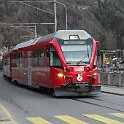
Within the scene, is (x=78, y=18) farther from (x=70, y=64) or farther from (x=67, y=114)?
(x=67, y=114)

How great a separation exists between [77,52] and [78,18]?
275 feet

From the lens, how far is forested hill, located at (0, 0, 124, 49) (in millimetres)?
88312

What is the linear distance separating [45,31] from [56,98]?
63.8 meters

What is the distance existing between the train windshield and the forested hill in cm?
5182

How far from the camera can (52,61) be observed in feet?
74.6

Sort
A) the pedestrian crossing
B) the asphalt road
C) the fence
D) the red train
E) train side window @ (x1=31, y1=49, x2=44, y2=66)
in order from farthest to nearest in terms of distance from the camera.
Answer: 1. the fence
2. train side window @ (x1=31, y1=49, x2=44, y2=66)
3. the red train
4. the asphalt road
5. the pedestrian crossing

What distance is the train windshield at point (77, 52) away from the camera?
22.4 metres

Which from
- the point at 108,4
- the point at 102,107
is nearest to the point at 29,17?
the point at 108,4

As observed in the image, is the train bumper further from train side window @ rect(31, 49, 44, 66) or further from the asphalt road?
the asphalt road

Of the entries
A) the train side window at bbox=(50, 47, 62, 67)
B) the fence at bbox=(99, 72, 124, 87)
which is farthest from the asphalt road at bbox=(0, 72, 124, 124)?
the fence at bbox=(99, 72, 124, 87)

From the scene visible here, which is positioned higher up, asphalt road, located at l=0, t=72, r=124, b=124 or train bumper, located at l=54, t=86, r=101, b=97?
train bumper, located at l=54, t=86, r=101, b=97

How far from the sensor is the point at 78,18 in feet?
348

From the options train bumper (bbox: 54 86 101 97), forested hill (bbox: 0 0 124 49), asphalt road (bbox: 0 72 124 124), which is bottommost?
asphalt road (bbox: 0 72 124 124)

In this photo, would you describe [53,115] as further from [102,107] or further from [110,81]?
[110,81]
